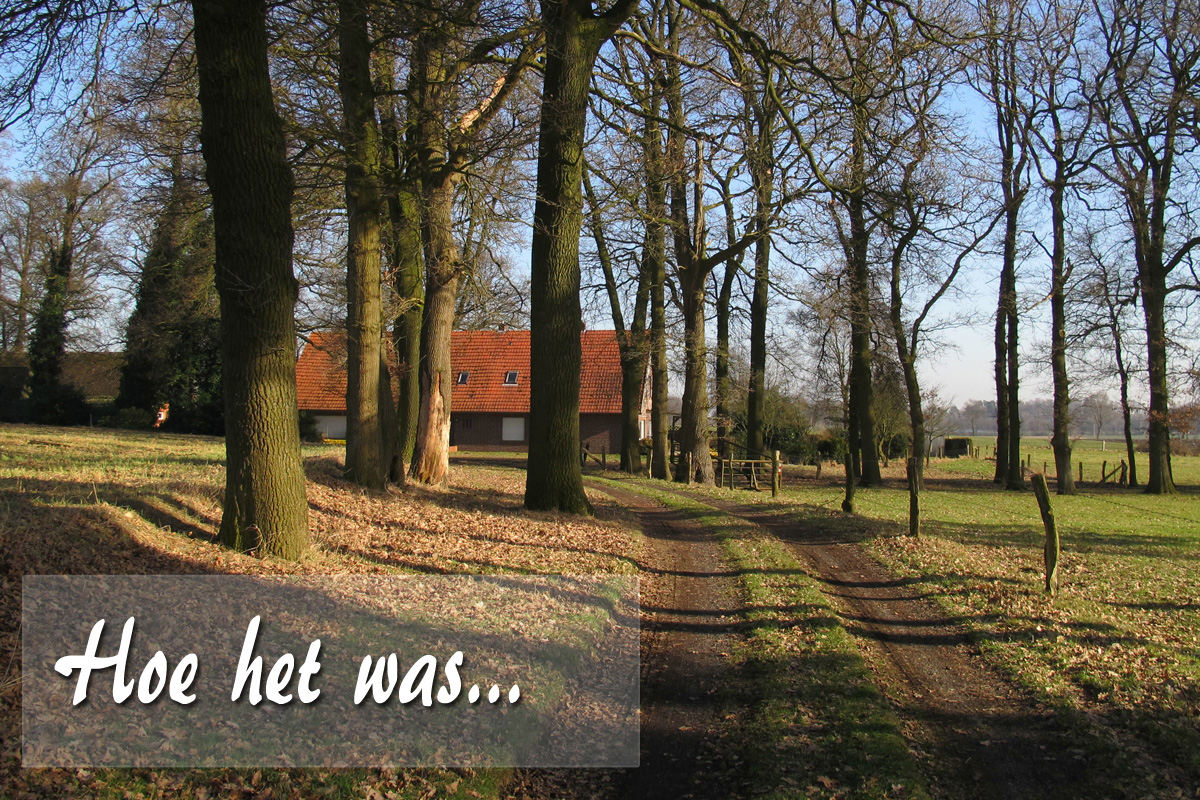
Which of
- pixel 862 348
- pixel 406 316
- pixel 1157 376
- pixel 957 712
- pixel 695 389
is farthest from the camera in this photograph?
pixel 1157 376

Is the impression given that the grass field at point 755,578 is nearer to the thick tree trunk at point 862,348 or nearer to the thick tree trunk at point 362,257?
the thick tree trunk at point 362,257

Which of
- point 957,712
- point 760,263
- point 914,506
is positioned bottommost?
point 957,712

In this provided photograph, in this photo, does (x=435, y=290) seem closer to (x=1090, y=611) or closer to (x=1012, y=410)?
(x=1090, y=611)

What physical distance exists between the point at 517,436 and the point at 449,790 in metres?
40.8

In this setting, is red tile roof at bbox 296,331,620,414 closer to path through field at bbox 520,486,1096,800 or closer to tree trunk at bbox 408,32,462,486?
tree trunk at bbox 408,32,462,486

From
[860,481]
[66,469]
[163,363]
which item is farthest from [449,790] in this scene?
[163,363]

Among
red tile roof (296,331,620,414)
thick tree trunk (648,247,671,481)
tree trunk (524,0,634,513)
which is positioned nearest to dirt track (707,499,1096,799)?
tree trunk (524,0,634,513)

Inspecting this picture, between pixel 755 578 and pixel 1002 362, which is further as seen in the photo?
pixel 1002 362

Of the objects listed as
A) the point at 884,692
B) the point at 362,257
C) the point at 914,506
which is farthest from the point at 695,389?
the point at 884,692

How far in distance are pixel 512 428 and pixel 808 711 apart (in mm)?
39894

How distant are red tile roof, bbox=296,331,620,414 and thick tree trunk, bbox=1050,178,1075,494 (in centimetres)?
2104

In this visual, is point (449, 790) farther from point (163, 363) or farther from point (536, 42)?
point (163, 363)

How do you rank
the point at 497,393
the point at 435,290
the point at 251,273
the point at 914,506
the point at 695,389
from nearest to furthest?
the point at 251,273 < the point at 914,506 < the point at 435,290 < the point at 695,389 < the point at 497,393

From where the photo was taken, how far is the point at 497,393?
148 ft
